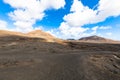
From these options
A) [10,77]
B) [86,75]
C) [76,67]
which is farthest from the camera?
[76,67]

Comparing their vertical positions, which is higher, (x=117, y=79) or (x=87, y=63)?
(x=87, y=63)

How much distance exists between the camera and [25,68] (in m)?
17.4

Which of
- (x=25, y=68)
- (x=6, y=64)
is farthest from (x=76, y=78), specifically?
(x=6, y=64)

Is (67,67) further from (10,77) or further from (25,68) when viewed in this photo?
(10,77)

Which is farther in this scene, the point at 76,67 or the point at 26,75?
the point at 76,67

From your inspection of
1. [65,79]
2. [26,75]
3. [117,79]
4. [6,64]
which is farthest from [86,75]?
[6,64]

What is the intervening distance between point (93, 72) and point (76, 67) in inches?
Answer: 88.2

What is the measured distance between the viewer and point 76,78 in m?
14.9

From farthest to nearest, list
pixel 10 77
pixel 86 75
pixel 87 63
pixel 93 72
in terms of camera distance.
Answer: pixel 87 63 < pixel 93 72 < pixel 86 75 < pixel 10 77

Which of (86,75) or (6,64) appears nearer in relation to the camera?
(86,75)

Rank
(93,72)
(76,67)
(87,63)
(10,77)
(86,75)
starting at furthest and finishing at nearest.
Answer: (87,63), (76,67), (93,72), (86,75), (10,77)

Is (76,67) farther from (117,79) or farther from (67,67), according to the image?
(117,79)

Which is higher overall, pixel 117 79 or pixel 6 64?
pixel 6 64

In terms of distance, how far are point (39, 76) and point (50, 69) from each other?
2415mm
